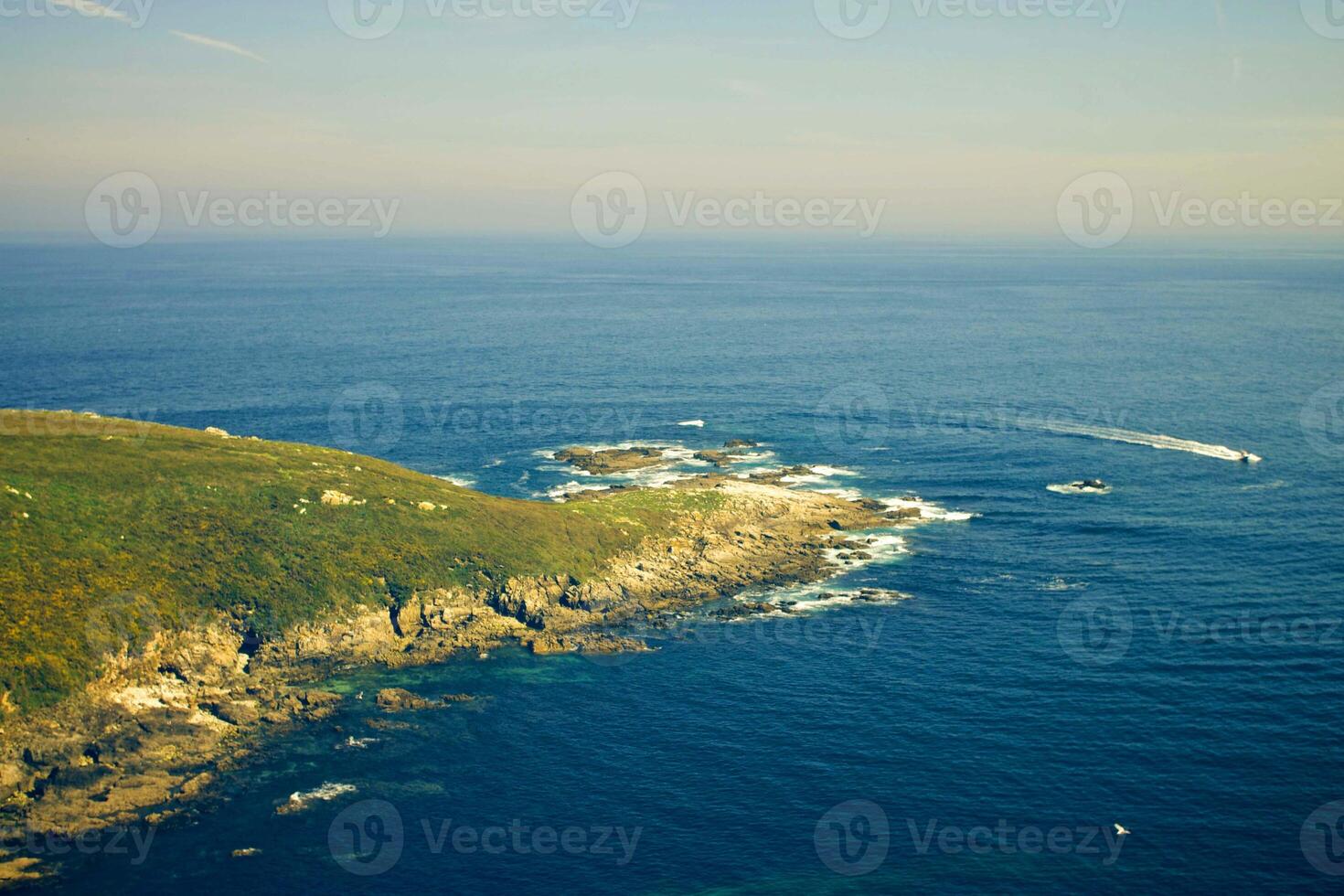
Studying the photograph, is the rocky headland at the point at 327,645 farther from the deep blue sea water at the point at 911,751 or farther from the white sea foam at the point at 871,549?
the deep blue sea water at the point at 911,751

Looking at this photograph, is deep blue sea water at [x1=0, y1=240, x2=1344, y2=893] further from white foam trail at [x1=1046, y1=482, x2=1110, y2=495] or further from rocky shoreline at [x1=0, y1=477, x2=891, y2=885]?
white foam trail at [x1=1046, y1=482, x2=1110, y2=495]

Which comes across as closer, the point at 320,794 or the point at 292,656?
the point at 320,794

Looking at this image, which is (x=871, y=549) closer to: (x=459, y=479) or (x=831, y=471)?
(x=831, y=471)

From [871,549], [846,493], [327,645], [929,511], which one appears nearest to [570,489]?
[846,493]

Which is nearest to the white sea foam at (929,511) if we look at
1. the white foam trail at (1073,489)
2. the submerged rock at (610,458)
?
the white foam trail at (1073,489)

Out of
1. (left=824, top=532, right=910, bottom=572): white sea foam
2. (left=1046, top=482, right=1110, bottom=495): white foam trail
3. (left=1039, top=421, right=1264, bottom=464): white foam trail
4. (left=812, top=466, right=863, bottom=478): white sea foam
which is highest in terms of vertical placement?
(left=1039, top=421, right=1264, bottom=464): white foam trail

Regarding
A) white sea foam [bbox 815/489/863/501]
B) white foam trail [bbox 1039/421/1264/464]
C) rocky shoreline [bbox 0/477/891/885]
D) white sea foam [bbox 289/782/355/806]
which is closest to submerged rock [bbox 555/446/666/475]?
rocky shoreline [bbox 0/477/891/885]
